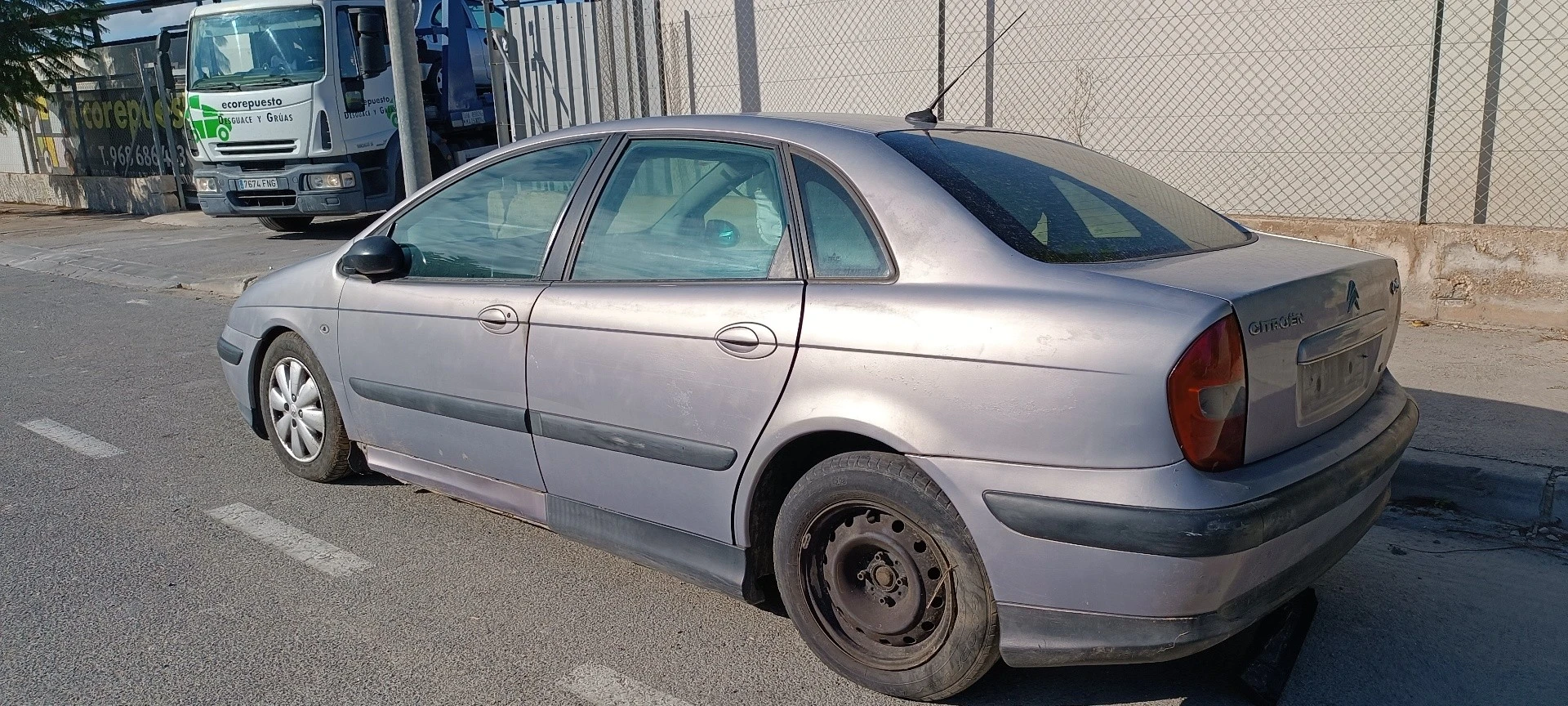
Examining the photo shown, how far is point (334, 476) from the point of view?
481 cm

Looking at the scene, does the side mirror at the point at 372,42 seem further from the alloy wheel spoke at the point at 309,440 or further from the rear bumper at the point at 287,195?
the alloy wheel spoke at the point at 309,440

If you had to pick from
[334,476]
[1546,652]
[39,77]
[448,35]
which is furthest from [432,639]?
[39,77]

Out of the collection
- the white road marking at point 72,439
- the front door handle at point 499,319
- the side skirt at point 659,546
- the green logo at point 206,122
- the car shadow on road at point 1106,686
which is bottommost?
the car shadow on road at point 1106,686

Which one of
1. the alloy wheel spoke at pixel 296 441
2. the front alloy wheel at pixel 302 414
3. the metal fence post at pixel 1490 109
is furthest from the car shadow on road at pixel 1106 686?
the metal fence post at pixel 1490 109

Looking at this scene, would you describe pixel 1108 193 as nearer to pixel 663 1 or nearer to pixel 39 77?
pixel 663 1

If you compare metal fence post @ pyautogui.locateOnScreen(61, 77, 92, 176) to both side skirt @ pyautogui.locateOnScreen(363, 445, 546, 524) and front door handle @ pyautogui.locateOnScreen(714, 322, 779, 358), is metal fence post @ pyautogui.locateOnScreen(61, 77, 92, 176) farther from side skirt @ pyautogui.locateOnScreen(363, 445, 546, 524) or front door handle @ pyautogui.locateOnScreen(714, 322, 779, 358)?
front door handle @ pyautogui.locateOnScreen(714, 322, 779, 358)

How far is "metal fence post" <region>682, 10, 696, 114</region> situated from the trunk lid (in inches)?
300

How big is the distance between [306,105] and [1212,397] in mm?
12741

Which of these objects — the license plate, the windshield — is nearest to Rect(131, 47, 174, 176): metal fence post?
the windshield

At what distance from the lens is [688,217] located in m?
3.55

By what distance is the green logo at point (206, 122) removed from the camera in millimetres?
13867

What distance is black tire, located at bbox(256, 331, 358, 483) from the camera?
4680 mm

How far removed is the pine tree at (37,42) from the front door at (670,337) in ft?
65.2

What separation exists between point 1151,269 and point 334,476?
11.3 ft
